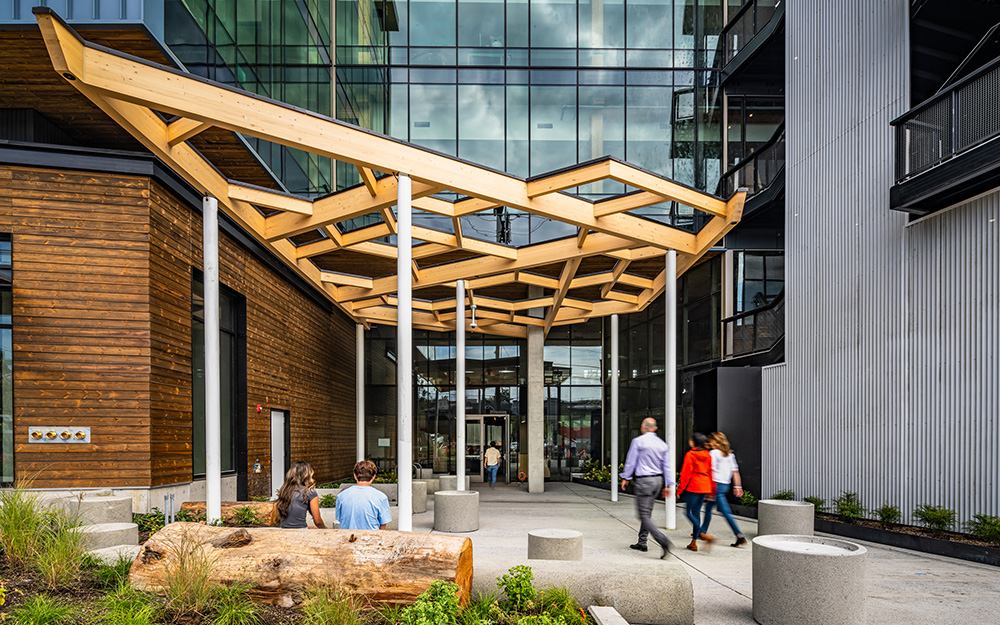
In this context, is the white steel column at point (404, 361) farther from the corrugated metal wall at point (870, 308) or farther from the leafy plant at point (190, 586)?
the corrugated metal wall at point (870, 308)

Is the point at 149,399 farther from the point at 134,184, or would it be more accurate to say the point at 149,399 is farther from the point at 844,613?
the point at 844,613

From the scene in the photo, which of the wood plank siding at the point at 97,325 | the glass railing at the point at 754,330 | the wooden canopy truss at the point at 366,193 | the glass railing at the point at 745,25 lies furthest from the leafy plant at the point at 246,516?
the glass railing at the point at 745,25

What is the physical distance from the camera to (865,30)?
1304 centimetres

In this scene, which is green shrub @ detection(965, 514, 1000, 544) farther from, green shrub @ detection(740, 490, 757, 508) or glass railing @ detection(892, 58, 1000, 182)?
green shrub @ detection(740, 490, 757, 508)

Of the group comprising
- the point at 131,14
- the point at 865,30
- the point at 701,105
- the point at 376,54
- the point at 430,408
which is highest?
the point at 376,54

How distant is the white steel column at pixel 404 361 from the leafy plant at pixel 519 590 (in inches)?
129

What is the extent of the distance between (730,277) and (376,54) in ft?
44.4

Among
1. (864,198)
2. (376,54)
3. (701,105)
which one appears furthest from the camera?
(376,54)

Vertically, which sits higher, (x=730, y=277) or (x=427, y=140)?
(x=427, y=140)

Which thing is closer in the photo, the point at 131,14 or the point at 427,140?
the point at 131,14

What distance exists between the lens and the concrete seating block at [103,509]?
904 centimetres

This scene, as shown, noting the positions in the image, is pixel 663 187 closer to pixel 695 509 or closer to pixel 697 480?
pixel 697 480

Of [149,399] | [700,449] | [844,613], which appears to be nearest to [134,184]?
[149,399]

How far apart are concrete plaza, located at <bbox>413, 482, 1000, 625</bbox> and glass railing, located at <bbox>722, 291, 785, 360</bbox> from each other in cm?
426
